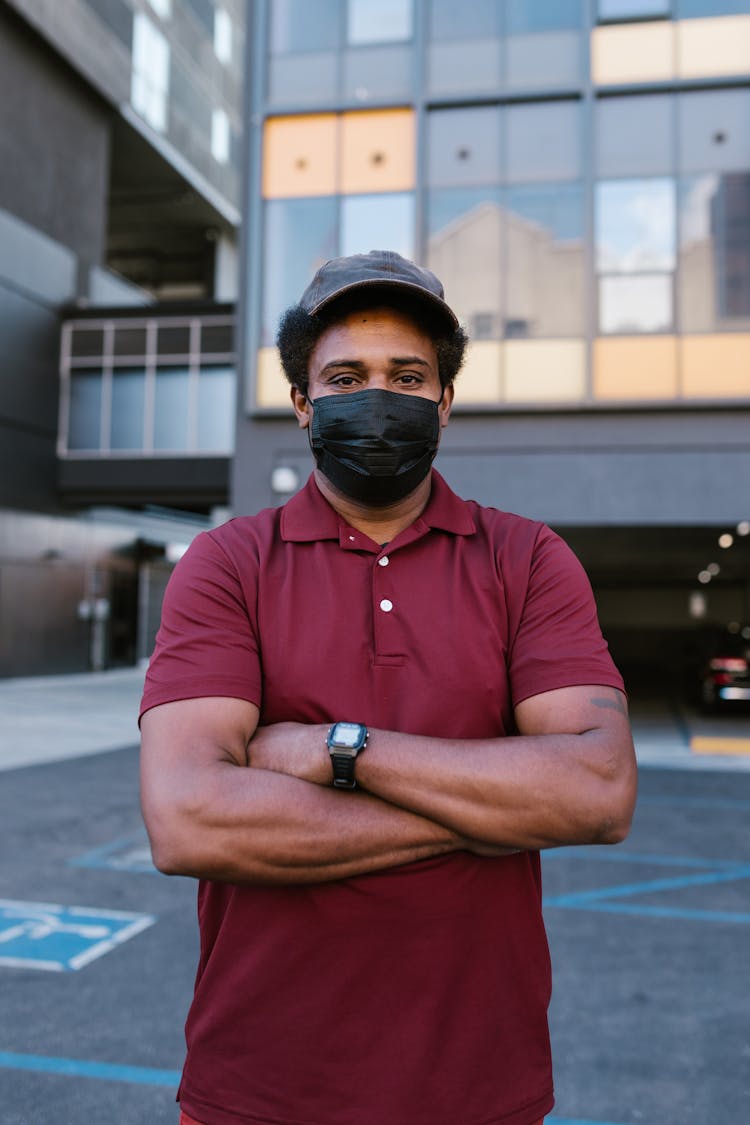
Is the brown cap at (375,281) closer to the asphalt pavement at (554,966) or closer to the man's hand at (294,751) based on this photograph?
the man's hand at (294,751)

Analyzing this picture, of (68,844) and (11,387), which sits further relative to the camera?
(11,387)

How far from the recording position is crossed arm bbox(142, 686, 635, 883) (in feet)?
5.44

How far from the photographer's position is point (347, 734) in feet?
5.50

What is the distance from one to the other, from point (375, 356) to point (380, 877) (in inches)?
40.7

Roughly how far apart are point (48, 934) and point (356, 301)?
14.3 ft

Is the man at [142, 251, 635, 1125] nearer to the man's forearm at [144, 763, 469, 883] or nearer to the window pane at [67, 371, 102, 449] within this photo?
the man's forearm at [144, 763, 469, 883]

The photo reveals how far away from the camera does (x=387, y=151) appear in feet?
46.9

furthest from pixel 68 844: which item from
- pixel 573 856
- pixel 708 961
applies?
pixel 708 961

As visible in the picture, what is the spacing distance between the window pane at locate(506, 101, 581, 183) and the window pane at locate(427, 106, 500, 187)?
24cm

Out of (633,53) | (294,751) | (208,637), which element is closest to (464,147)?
(633,53)

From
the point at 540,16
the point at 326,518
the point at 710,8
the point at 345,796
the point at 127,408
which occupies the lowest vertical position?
the point at 345,796

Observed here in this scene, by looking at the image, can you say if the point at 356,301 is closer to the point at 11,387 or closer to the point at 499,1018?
the point at 499,1018

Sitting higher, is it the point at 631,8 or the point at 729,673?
the point at 631,8

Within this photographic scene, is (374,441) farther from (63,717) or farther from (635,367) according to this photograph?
(63,717)
